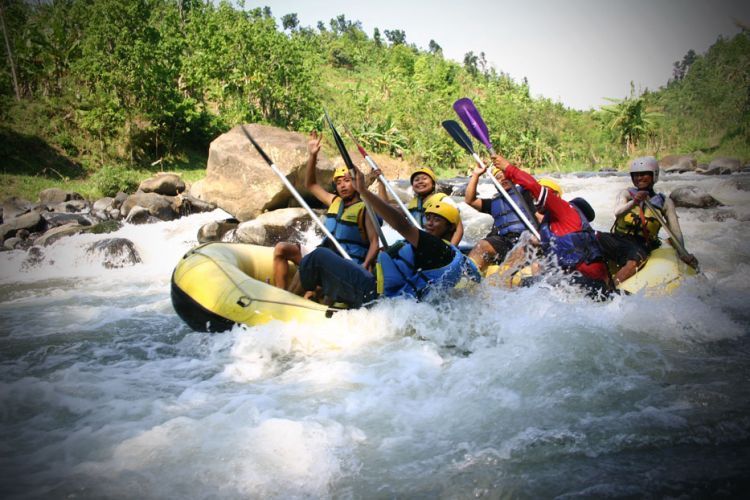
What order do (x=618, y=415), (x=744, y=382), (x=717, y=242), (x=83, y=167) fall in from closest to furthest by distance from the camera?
1. (x=618, y=415)
2. (x=744, y=382)
3. (x=717, y=242)
4. (x=83, y=167)

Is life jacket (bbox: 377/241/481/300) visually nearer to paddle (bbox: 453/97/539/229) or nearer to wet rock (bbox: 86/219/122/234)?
paddle (bbox: 453/97/539/229)

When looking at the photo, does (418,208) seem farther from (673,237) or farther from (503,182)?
(673,237)

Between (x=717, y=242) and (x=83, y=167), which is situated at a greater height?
(x=83, y=167)

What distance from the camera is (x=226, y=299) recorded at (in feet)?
13.1

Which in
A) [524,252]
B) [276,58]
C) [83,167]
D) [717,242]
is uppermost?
[276,58]

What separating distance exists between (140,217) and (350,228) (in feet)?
26.9

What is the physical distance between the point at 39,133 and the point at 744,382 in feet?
64.9

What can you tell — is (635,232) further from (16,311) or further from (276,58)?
(276,58)

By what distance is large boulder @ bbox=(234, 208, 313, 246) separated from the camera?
29.8 feet

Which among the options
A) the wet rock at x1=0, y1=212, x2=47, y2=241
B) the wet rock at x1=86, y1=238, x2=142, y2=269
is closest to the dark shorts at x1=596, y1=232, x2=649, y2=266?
the wet rock at x1=86, y1=238, x2=142, y2=269

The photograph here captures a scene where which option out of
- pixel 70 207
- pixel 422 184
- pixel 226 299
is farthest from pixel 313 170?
pixel 70 207

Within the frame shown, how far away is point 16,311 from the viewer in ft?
19.4

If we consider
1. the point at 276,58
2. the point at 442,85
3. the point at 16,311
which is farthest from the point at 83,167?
the point at 442,85

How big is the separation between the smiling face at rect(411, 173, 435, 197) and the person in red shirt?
3.33ft
